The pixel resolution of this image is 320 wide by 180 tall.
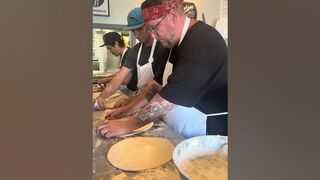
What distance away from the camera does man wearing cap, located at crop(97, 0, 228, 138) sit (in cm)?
→ 122

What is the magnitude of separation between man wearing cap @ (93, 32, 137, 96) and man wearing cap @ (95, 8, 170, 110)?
2 centimetres

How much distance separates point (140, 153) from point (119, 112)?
0.24m

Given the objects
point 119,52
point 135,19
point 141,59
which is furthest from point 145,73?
point 135,19

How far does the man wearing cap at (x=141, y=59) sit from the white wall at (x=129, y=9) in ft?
0.09

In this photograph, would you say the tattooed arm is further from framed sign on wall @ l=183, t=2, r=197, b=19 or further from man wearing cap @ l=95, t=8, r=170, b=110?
framed sign on wall @ l=183, t=2, r=197, b=19

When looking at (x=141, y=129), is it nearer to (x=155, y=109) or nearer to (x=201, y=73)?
(x=155, y=109)

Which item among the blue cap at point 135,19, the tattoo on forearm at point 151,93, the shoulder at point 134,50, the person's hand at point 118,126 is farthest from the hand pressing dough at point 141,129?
the blue cap at point 135,19

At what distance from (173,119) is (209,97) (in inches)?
8.1

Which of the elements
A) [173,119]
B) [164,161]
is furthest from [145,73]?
[164,161]

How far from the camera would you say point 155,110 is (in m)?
1.29

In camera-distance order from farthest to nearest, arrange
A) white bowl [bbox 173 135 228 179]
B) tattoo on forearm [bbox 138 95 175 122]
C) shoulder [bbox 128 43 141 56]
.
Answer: shoulder [bbox 128 43 141 56] → tattoo on forearm [bbox 138 95 175 122] → white bowl [bbox 173 135 228 179]

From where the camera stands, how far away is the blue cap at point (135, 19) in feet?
4.28

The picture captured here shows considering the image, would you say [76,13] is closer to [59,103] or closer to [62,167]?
[59,103]

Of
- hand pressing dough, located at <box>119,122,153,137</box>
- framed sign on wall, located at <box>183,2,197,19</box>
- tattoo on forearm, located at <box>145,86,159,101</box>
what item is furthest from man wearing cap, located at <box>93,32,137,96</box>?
framed sign on wall, located at <box>183,2,197,19</box>
